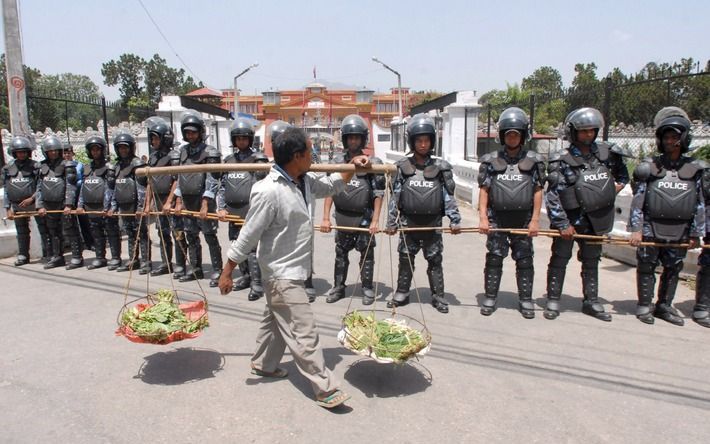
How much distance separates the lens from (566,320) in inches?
211

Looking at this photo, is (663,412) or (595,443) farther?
(663,412)

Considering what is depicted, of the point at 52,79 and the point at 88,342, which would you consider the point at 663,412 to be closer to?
the point at 88,342

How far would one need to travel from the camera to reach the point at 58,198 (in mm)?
7516

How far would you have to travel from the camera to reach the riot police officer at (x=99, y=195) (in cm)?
733

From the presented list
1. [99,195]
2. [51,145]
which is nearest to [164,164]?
[99,195]

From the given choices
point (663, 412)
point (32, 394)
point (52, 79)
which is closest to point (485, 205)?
point (663, 412)

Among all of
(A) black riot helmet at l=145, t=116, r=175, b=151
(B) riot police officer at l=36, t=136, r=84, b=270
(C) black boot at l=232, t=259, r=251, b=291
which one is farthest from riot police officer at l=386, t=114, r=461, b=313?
(B) riot police officer at l=36, t=136, r=84, b=270

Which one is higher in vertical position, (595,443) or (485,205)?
(485,205)

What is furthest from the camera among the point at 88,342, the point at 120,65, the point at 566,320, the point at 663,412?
the point at 120,65

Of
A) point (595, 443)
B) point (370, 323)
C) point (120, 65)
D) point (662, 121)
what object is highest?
point (120, 65)

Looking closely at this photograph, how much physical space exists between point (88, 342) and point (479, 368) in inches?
141

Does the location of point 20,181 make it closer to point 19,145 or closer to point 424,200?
point 19,145

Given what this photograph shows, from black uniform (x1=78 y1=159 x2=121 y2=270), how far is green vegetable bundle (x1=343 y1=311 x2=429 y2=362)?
4836 mm

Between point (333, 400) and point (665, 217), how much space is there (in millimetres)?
3818
